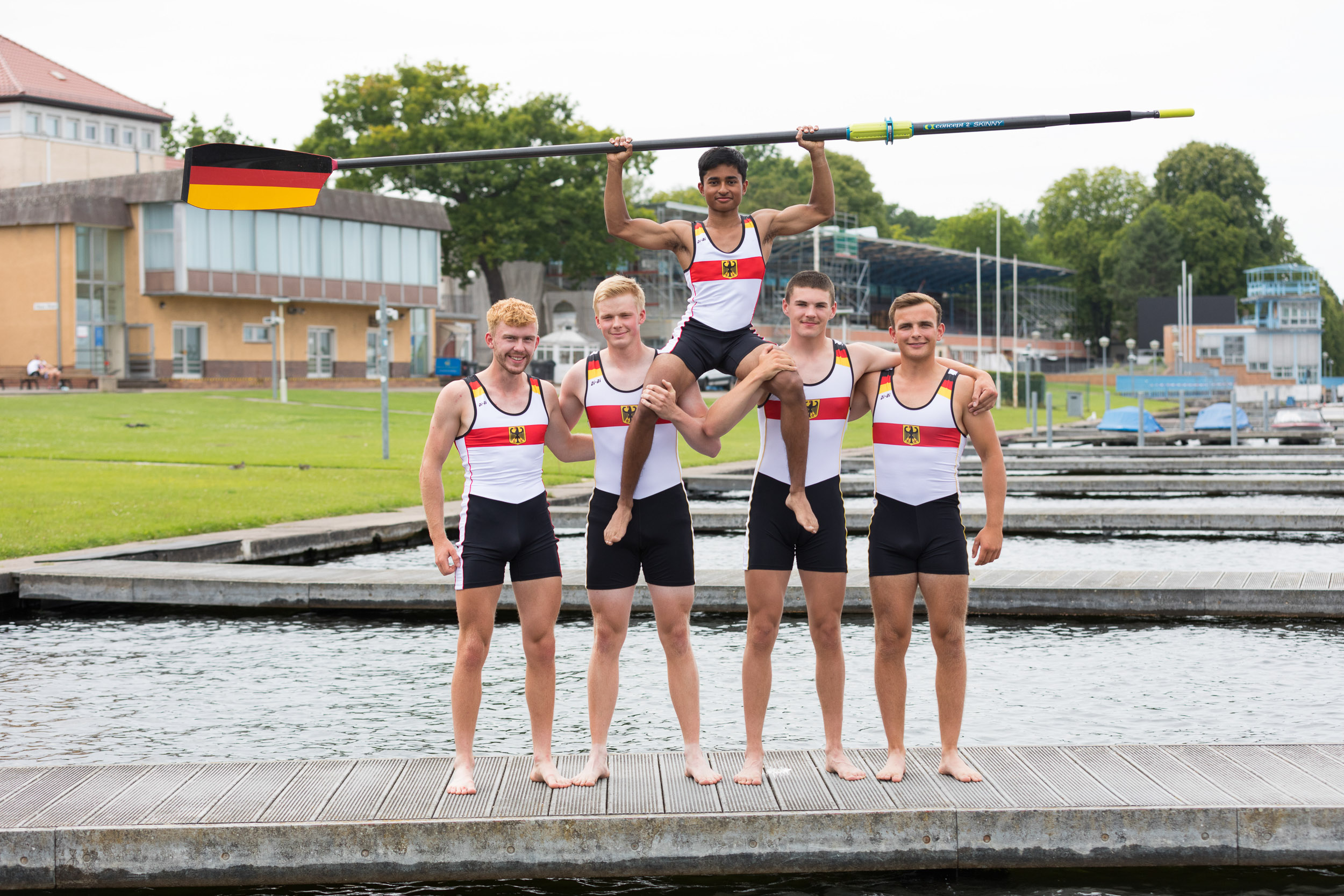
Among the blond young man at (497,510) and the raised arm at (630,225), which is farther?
the raised arm at (630,225)

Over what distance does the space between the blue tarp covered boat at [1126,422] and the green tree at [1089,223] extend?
261ft

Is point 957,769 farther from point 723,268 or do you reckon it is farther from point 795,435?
point 723,268

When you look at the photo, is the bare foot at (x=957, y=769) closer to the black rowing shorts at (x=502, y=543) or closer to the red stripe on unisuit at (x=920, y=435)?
the red stripe on unisuit at (x=920, y=435)

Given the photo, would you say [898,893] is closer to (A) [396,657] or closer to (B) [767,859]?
(B) [767,859]

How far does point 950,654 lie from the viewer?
592cm

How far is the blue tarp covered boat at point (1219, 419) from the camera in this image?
42812mm

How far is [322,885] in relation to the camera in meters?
5.47

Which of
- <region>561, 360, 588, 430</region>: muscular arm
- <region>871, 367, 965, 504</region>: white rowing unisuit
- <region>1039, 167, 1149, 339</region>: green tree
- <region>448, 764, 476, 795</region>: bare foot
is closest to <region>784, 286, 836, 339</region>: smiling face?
<region>871, 367, 965, 504</region>: white rowing unisuit

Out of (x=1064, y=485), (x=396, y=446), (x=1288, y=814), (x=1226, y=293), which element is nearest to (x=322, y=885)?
(x=1288, y=814)

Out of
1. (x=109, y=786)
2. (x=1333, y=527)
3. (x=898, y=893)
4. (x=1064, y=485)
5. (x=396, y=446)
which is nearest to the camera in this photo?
(x=898, y=893)

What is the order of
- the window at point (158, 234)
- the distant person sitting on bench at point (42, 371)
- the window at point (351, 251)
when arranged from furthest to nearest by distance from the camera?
the window at point (351, 251) → the window at point (158, 234) → the distant person sitting on bench at point (42, 371)

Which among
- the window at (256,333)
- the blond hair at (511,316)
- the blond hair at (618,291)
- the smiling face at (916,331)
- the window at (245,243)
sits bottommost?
the smiling face at (916,331)

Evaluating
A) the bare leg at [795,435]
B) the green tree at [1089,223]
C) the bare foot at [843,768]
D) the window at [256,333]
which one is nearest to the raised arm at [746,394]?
the bare leg at [795,435]

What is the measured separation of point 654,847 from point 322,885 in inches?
54.0
